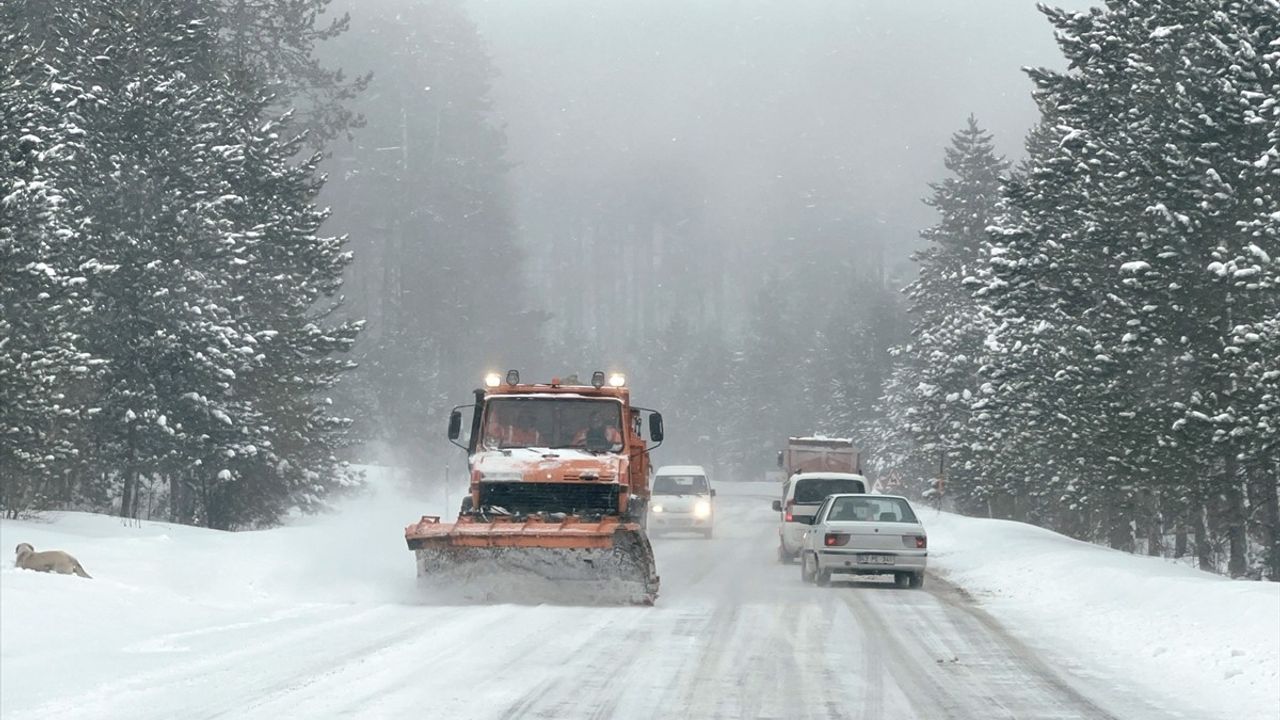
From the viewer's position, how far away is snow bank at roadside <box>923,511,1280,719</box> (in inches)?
457

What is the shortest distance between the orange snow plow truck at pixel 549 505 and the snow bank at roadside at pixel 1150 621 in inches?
188

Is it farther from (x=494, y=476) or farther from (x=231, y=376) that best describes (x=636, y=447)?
(x=231, y=376)

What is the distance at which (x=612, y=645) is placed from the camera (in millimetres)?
13484

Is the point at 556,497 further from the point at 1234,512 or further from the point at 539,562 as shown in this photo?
the point at 1234,512

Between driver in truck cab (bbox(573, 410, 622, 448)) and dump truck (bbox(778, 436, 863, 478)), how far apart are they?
21036 millimetres

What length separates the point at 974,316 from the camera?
5322 centimetres

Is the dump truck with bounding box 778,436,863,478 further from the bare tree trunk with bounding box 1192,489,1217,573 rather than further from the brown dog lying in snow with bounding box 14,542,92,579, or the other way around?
the brown dog lying in snow with bounding box 14,542,92,579

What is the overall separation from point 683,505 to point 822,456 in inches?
171

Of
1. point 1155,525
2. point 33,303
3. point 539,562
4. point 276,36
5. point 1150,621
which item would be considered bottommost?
point 1150,621

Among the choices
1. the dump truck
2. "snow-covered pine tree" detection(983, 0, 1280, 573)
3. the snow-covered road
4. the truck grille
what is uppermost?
"snow-covered pine tree" detection(983, 0, 1280, 573)

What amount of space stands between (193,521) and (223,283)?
6.40 m

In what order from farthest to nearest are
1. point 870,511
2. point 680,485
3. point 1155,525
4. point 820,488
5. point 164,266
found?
point 680,485 < point 1155,525 < point 164,266 < point 820,488 < point 870,511

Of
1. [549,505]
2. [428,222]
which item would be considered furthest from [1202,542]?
[428,222]

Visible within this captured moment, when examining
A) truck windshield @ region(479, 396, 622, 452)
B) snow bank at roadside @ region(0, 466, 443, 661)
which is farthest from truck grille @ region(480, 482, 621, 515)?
snow bank at roadside @ region(0, 466, 443, 661)
